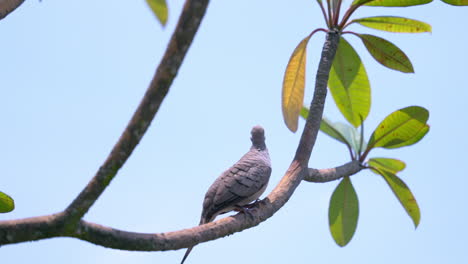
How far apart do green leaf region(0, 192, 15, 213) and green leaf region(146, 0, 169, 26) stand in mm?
2707

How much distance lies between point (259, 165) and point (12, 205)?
2.34m

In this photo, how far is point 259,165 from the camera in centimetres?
604

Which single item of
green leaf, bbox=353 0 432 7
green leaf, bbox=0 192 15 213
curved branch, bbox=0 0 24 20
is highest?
green leaf, bbox=353 0 432 7

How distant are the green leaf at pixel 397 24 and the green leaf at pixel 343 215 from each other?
74.9 inches

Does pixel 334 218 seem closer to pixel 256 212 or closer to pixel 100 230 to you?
pixel 256 212

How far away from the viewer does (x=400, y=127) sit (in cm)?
679

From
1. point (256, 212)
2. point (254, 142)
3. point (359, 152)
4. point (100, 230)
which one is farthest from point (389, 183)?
point (100, 230)

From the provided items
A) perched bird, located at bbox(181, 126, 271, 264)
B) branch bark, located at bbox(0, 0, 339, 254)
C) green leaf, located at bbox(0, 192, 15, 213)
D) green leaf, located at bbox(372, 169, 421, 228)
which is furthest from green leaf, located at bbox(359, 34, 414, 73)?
green leaf, located at bbox(0, 192, 15, 213)

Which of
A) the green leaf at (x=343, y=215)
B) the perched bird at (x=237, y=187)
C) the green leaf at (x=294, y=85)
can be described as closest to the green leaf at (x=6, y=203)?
the perched bird at (x=237, y=187)

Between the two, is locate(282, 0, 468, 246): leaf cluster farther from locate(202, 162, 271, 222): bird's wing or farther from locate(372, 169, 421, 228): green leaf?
locate(202, 162, 271, 222): bird's wing

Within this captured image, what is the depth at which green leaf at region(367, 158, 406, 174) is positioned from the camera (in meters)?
7.04

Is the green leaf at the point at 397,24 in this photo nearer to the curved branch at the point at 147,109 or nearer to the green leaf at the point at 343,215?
the green leaf at the point at 343,215

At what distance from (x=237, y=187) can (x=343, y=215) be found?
1.99 metres

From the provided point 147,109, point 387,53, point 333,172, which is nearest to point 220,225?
point 147,109
